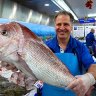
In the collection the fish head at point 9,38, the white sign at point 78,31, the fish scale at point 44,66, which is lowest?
the white sign at point 78,31

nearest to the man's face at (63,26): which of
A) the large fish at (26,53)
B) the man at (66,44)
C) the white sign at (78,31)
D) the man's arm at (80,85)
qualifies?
the man at (66,44)

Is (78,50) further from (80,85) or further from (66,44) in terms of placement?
(80,85)

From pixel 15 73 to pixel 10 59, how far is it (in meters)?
0.40

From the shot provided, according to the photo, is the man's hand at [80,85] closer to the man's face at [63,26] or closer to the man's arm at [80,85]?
the man's arm at [80,85]

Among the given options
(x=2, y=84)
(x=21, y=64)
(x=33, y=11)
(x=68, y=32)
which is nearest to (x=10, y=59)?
(x=21, y=64)

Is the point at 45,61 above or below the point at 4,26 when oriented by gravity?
below

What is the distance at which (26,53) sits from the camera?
1.28m

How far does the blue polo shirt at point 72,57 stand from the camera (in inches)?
81.7

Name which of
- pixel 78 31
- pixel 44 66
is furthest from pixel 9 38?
pixel 78 31

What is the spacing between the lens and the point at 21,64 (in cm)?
131

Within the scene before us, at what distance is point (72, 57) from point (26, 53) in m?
0.87

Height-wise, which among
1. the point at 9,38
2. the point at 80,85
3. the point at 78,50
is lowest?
the point at 80,85

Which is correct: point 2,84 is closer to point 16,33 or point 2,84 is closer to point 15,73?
point 15,73

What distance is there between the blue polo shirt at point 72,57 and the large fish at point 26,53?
30.0 inches
